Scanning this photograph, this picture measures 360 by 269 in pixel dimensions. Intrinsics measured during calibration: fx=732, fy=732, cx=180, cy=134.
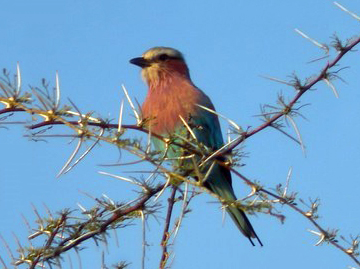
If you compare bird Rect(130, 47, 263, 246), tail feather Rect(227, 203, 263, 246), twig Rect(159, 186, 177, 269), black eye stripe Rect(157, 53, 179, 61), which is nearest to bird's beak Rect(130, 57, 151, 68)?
bird Rect(130, 47, 263, 246)

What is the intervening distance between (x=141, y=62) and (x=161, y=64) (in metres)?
0.15

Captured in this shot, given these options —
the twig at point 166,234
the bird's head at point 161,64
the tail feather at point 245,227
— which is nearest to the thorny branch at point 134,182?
the twig at point 166,234

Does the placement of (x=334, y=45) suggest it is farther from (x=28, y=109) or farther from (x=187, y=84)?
(x=187, y=84)

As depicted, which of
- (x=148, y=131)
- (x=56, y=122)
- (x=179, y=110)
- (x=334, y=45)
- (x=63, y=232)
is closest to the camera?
(x=56, y=122)

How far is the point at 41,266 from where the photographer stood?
→ 2.20 metres

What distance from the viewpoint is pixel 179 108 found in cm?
459

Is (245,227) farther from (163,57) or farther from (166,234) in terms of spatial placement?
(163,57)

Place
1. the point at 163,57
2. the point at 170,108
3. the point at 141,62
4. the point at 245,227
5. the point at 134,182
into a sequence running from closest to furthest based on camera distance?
the point at 134,182 < the point at 245,227 < the point at 170,108 < the point at 141,62 < the point at 163,57

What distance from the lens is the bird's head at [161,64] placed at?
5297 mm

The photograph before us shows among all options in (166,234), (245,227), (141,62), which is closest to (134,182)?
(166,234)

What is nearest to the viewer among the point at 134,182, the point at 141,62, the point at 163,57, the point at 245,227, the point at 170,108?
the point at 134,182

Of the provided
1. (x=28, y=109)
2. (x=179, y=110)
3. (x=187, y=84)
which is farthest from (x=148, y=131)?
(x=187, y=84)

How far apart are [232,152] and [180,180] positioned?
33 cm

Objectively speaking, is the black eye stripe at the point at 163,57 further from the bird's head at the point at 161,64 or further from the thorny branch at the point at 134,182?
the thorny branch at the point at 134,182
